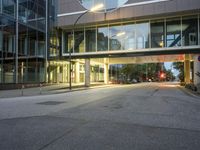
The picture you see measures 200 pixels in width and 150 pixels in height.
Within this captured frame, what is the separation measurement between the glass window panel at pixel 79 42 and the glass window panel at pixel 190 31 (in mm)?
14146

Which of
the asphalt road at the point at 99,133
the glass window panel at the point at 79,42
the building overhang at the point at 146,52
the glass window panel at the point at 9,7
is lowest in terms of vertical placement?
the asphalt road at the point at 99,133

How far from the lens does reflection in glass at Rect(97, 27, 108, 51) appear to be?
3691 centimetres

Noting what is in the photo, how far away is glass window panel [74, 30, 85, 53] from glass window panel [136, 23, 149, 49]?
27.4 feet

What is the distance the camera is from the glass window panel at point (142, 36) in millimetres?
34269

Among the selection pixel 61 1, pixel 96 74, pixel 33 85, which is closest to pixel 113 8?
pixel 61 1

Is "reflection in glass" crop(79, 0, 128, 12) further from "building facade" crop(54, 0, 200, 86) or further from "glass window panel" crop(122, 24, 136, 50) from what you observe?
"glass window panel" crop(122, 24, 136, 50)

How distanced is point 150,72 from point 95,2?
281 ft

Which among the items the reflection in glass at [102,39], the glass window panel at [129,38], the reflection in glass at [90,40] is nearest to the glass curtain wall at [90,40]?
the reflection in glass at [90,40]

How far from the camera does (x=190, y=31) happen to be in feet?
106

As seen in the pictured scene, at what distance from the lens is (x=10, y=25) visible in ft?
105

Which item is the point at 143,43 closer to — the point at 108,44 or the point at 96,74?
the point at 108,44

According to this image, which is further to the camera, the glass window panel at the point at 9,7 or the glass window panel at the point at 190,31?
the glass window panel at the point at 190,31

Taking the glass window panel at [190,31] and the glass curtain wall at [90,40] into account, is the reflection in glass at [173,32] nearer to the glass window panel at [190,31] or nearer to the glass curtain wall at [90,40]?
the glass window panel at [190,31]

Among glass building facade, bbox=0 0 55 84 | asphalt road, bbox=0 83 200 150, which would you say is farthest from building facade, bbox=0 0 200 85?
asphalt road, bbox=0 83 200 150
